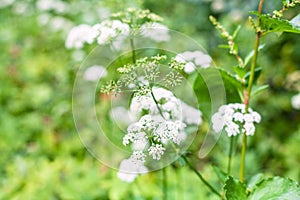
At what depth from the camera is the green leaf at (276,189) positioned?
2.78 feet

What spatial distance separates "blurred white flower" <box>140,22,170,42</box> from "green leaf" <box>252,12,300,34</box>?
0.26m

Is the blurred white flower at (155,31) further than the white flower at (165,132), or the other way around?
the blurred white flower at (155,31)

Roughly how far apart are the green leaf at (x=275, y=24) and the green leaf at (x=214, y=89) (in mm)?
157

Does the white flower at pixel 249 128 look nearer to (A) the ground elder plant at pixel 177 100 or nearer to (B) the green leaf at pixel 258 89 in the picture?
(A) the ground elder plant at pixel 177 100

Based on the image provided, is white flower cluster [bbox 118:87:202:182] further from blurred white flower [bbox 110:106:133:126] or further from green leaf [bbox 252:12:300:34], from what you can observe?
green leaf [bbox 252:12:300:34]

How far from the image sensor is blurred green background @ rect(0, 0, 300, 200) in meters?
1.86

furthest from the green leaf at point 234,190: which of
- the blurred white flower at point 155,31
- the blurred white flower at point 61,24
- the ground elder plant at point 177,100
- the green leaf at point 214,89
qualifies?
the blurred white flower at point 61,24

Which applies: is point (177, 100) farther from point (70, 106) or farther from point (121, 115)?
point (70, 106)

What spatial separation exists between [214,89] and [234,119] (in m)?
0.10

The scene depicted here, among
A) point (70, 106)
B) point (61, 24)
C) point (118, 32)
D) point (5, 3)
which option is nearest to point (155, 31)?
point (118, 32)

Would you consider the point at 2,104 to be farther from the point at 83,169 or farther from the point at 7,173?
the point at 83,169

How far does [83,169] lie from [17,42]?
152cm

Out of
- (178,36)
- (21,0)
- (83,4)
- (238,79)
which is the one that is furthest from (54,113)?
(238,79)

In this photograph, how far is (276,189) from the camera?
34.4 inches
